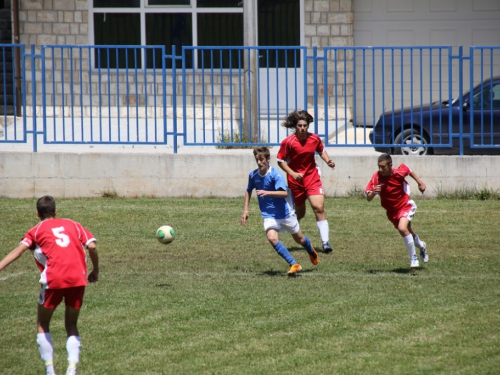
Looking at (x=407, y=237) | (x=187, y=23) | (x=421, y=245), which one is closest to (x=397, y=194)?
(x=407, y=237)

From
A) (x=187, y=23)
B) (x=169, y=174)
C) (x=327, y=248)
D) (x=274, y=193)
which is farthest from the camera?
(x=187, y=23)

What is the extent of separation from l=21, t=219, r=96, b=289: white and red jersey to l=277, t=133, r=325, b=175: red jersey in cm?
475

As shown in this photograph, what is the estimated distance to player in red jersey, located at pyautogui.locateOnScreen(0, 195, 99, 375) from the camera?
6160 millimetres

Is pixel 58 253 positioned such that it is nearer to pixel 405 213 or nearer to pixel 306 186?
pixel 405 213

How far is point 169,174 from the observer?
14.8 metres

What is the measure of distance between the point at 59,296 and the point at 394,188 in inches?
177

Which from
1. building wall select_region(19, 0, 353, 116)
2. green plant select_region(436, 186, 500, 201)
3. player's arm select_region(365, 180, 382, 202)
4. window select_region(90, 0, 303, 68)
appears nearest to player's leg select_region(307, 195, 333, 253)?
player's arm select_region(365, 180, 382, 202)

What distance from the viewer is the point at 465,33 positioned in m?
20.4

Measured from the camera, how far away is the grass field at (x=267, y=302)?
21.9 feet

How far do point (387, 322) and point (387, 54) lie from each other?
1319cm

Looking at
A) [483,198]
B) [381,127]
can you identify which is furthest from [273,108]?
[483,198]

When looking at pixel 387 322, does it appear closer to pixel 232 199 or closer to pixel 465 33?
pixel 232 199

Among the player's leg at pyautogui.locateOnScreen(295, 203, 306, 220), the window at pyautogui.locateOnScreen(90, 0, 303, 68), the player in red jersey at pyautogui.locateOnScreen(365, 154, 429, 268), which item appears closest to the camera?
the player in red jersey at pyautogui.locateOnScreen(365, 154, 429, 268)

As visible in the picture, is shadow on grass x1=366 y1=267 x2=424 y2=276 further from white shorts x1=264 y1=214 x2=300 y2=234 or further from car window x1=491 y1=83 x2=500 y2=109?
car window x1=491 y1=83 x2=500 y2=109
